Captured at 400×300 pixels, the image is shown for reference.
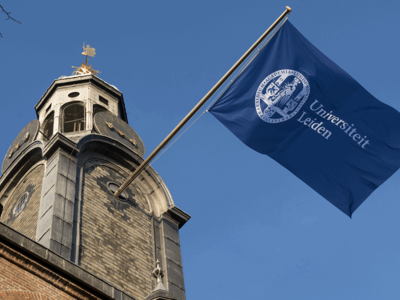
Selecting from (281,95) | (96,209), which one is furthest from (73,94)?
(281,95)

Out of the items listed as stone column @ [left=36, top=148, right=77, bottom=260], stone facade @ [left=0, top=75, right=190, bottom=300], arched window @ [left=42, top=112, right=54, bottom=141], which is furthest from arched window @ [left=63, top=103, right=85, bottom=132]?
stone column @ [left=36, top=148, right=77, bottom=260]

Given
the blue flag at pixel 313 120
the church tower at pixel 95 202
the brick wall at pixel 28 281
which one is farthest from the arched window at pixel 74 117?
the brick wall at pixel 28 281

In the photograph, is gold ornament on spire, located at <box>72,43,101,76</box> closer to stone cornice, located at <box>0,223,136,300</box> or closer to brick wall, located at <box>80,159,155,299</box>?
brick wall, located at <box>80,159,155,299</box>

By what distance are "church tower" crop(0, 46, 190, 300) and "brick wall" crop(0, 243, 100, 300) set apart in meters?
5.11

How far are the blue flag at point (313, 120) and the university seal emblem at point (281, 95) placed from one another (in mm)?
30

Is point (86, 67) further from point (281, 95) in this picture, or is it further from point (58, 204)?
point (281, 95)

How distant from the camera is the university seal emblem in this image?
71.1ft

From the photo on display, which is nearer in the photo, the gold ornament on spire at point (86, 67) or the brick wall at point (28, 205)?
the brick wall at point (28, 205)

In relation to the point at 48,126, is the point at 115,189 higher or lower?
lower

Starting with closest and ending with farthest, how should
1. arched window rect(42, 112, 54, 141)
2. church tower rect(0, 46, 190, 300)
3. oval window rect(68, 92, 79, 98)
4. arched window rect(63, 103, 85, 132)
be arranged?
church tower rect(0, 46, 190, 300), arched window rect(63, 103, 85, 132), arched window rect(42, 112, 54, 141), oval window rect(68, 92, 79, 98)

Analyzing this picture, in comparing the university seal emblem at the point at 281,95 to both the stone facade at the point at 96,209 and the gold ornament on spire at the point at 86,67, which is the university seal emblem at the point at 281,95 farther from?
the gold ornament on spire at the point at 86,67

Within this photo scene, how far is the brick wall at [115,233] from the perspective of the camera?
26.3 m

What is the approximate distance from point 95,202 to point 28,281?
10805 millimetres

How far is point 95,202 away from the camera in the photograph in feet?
94.9
